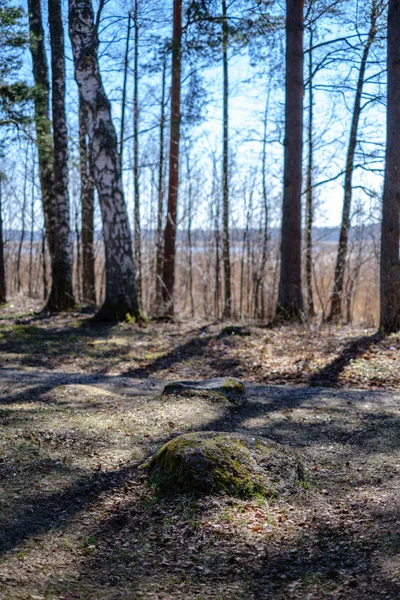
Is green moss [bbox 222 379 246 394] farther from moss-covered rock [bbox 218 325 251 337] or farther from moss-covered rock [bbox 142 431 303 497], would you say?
moss-covered rock [bbox 218 325 251 337]

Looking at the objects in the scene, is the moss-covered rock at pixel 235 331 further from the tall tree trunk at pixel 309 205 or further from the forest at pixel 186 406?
the tall tree trunk at pixel 309 205

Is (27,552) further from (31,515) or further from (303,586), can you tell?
(303,586)

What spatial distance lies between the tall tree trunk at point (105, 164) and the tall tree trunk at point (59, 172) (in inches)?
84.1

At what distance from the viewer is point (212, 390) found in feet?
20.3

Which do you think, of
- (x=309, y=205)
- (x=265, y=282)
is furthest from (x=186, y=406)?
(x=265, y=282)

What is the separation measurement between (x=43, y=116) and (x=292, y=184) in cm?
577

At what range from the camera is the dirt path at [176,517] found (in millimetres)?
2840

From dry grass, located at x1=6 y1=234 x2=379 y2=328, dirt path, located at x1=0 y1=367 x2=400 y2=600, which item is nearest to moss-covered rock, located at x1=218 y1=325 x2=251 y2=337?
dirt path, located at x1=0 y1=367 x2=400 y2=600

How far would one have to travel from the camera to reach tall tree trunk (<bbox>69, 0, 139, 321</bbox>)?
10703 millimetres

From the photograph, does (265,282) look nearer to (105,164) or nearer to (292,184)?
(292,184)

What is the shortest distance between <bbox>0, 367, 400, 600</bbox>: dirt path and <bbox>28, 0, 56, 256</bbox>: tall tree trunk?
8.44m

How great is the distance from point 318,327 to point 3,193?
2523cm

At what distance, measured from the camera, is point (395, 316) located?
32.3 ft

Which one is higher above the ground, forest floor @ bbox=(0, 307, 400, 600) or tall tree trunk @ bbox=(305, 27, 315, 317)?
tall tree trunk @ bbox=(305, 27, 315, 317)
